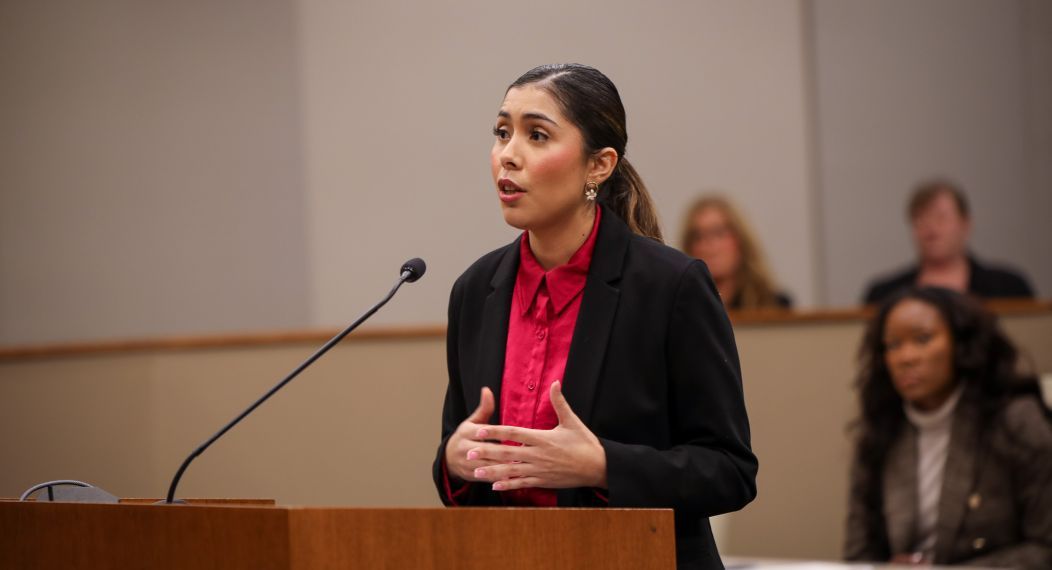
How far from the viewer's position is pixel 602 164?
1505 mm

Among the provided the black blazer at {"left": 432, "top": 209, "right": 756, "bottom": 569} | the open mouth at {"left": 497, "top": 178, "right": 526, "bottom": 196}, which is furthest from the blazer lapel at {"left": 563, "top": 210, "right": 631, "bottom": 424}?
the open mouth at {"left": 497, "top": 178, "right": 526, "bottom": 196}

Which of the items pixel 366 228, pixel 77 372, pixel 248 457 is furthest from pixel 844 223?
pixel 77 372

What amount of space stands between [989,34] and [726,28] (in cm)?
117

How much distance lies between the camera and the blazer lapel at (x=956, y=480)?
3.15 m

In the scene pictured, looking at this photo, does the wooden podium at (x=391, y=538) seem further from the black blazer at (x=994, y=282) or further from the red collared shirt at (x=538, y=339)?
the black blazer at (x=994, y=282)

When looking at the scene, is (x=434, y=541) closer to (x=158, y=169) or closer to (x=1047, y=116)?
(x=158, y=169)

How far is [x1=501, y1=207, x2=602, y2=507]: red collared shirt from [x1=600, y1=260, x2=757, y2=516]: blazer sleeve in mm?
125

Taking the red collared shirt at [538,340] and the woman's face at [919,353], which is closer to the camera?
the red collared shirt at [538,340]

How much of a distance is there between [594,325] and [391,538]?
352 mm

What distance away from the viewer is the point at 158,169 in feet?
17.3

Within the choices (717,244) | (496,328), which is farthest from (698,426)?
(717,244)

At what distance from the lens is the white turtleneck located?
3.24m

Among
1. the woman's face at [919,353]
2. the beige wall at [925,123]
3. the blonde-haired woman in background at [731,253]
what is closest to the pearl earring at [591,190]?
the woman's face at [919,353]

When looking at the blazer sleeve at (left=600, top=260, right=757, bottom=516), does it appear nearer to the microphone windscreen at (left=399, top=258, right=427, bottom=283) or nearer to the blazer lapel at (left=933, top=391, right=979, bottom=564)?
the microphone windscreen at (left=399, top=258, right=427, bottom=283)
